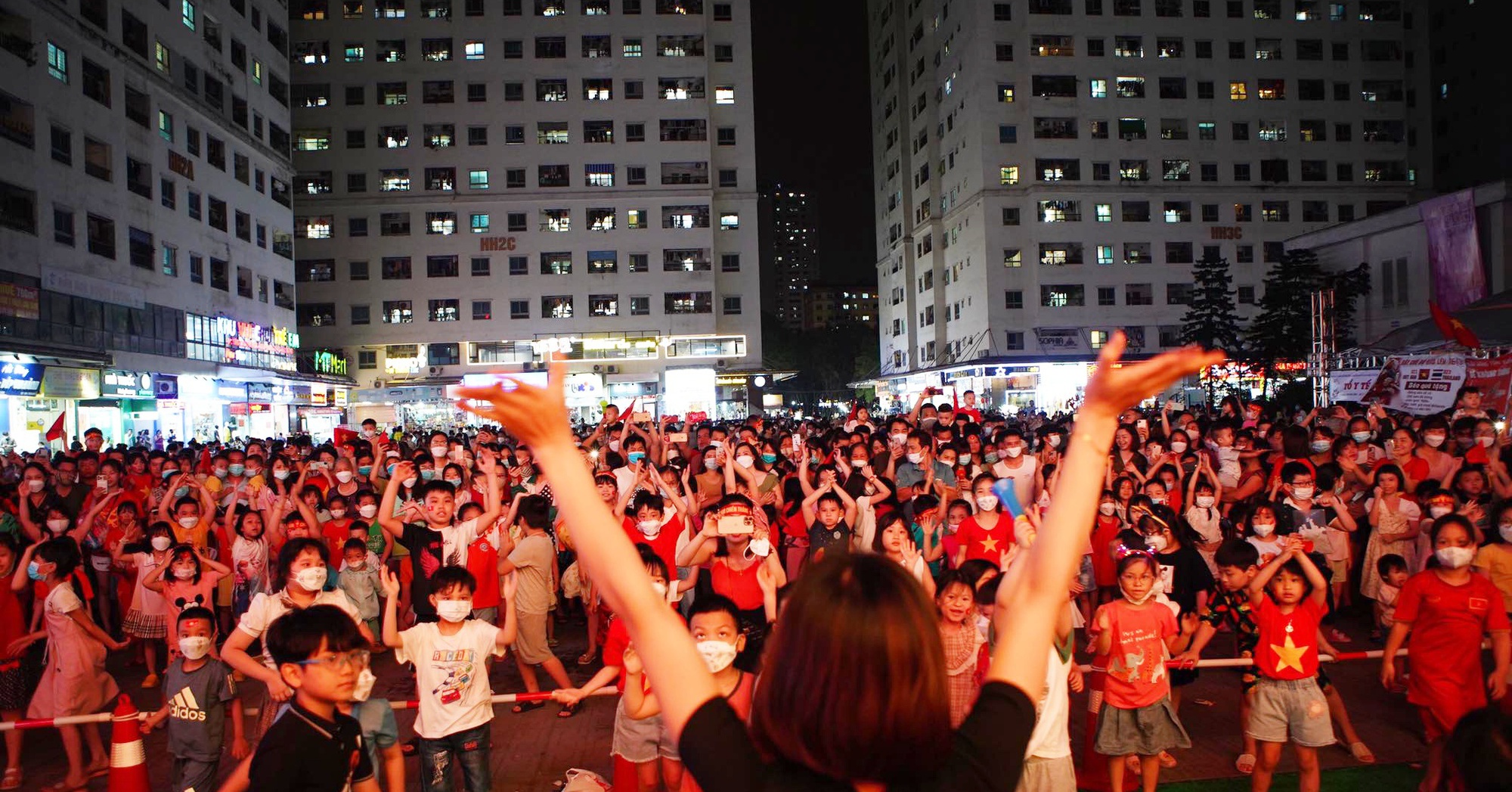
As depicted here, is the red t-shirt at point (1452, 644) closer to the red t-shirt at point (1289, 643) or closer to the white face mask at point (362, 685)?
the red t-shirt at point (1289, 643)

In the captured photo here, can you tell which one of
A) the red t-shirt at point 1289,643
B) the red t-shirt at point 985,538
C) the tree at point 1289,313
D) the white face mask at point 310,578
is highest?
the tree at point 1289,313

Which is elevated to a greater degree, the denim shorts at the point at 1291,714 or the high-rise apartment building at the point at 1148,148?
the high-rise apartment building at the point at 1148,148

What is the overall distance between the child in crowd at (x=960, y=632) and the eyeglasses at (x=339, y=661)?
2.80 meters

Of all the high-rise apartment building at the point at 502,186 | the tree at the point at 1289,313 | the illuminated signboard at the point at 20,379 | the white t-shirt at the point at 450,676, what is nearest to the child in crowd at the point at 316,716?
the white t-shirt at the point at 450,676

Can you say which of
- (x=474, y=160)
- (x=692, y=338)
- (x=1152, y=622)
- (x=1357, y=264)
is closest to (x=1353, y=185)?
(x=1357, y=264)

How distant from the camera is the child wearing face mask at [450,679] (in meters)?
4.78

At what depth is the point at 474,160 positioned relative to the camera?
5278cm

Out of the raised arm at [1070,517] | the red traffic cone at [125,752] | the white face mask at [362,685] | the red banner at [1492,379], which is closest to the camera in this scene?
the raised arm at [1070,517]

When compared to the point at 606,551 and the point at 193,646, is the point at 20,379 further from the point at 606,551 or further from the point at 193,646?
the point at 606,551

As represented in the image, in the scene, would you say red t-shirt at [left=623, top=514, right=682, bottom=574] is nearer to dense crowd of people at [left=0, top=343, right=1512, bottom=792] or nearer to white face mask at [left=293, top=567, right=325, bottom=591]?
dense crowd of people at [left=0, top=343, right=1512, bottom=792]

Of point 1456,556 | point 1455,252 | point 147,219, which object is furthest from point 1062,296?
point 1456,556

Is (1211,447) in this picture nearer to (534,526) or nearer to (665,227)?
(534,526)

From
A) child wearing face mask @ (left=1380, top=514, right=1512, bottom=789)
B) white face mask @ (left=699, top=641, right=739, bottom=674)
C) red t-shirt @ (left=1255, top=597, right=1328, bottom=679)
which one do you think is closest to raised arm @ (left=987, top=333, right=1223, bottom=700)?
white face mask @ (left=699, top=641, right=739, bottom=674)

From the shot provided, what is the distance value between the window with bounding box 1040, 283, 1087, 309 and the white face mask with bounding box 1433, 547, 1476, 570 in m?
47.9
